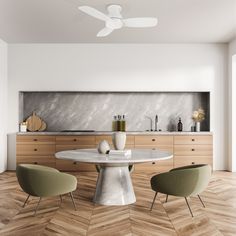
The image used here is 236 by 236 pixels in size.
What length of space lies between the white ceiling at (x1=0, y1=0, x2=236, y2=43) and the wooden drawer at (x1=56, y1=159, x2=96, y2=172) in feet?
7.96

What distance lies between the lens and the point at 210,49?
6.95 metres

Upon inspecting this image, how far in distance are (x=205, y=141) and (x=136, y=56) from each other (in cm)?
223

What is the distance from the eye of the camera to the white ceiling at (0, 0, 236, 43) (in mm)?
4582

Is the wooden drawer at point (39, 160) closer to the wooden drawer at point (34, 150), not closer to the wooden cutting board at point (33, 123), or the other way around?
the wooden drawer at point (34, 150)

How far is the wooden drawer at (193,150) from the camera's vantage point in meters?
6.60

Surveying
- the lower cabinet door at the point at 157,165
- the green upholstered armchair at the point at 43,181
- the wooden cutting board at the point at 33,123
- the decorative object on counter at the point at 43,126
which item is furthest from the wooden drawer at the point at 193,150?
the green upholstered armchair at the point at 43,181

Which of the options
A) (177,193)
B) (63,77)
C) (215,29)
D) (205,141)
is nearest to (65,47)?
(63,77)

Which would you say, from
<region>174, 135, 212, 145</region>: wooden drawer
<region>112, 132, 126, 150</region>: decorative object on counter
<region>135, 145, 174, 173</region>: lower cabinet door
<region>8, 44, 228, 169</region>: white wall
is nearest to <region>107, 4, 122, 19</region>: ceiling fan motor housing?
<region>112, 132, 126, 150</region>: decorative object on counter

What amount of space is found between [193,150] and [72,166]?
2.41 m

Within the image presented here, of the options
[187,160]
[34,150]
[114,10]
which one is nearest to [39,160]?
[34,150]

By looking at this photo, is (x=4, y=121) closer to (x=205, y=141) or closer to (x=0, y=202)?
(x=0, y=202)

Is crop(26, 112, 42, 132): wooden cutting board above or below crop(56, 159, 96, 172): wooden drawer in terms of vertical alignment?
above

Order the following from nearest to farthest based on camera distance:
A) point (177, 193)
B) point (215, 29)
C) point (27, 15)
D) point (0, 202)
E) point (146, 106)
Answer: point (177, 193) < point (0, 202) < point (27, 15) < point (215, 29) < point (146, 106)

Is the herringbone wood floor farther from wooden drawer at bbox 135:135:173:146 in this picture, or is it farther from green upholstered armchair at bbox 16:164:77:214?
wooden drawer at bbox 135:135:173:146
